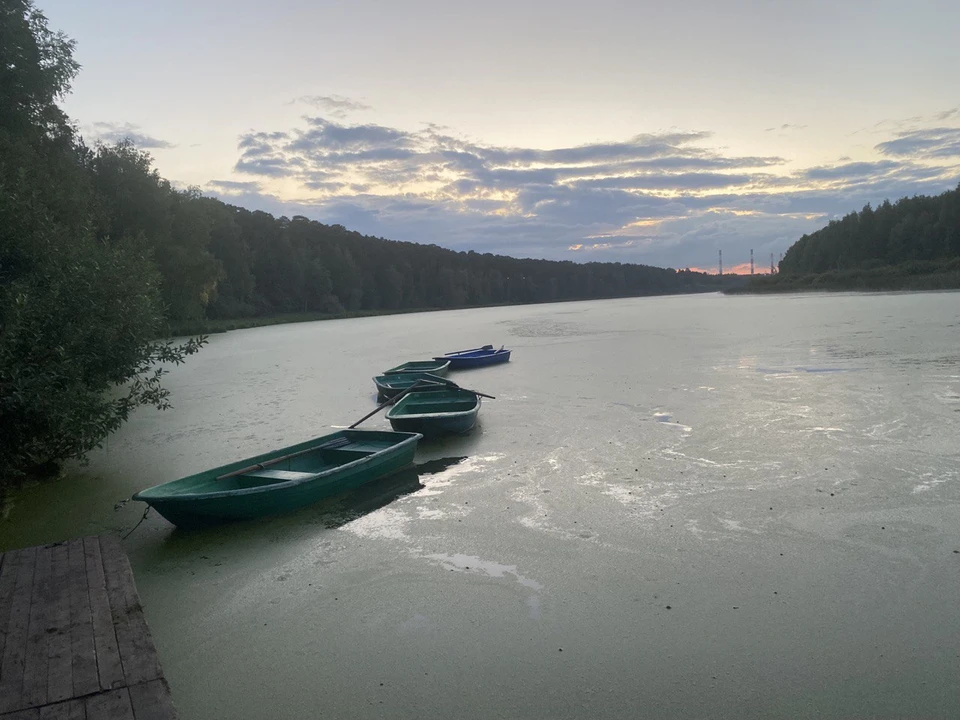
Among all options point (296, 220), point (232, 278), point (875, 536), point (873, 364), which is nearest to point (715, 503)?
point (875, 536)

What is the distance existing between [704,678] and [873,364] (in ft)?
Answer: 53.4

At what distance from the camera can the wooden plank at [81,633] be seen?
139 inches

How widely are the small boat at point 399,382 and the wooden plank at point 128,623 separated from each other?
33.7ft

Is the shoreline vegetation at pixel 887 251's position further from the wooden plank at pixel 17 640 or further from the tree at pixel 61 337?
the wooden plank at pixel 17 640

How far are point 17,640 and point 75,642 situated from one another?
1.17 feet

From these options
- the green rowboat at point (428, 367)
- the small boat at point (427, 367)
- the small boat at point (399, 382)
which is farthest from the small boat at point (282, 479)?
the green rowboat at point (428, 367)

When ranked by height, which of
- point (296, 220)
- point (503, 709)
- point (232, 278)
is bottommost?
point (503, 709)

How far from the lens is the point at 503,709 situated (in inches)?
166

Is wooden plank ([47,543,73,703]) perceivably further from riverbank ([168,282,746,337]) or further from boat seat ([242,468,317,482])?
riverbank ([168,282,746,337])

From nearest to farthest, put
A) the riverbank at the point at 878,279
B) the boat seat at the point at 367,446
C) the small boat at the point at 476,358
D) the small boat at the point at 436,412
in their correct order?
1. the boat seat at the point at 367,446
2. the small boat at the point at 436,412
3. the small boat at the point at 476,358
4. the riverbank at the point at 878,279

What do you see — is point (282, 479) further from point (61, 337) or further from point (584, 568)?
point (584, 568)

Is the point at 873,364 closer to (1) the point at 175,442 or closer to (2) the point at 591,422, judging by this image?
(2) the point at 591,422

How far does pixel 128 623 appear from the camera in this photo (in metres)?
4.18

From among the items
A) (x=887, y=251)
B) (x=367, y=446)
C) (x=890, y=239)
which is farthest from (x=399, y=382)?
(x=887, y=251)
